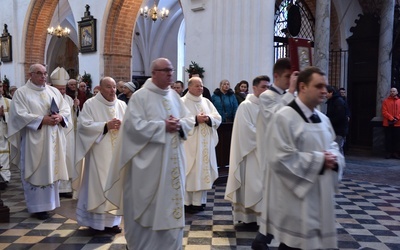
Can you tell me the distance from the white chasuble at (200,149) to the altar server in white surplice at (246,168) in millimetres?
837

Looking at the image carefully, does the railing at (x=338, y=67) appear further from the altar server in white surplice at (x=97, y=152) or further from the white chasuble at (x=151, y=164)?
the white chasuble at (x=151, y=164)

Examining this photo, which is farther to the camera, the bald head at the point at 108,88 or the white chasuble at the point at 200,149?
the white chasuble at the point at 200,149

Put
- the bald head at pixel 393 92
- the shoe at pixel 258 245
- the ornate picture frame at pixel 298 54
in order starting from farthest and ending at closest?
the bald head at pixel 393 92
the shoe at pixel 258 245
the ornate picture frame at pixel 298 54

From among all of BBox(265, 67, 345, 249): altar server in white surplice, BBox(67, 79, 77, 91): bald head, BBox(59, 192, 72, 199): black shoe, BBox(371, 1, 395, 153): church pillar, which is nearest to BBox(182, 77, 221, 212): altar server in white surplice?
BBox(59, 192, 72, 199): black shoe

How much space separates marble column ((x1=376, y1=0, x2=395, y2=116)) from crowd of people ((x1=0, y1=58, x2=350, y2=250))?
7.24 meters

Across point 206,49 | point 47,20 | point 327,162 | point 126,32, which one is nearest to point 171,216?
point 327,162

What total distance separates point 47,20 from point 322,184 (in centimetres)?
1632

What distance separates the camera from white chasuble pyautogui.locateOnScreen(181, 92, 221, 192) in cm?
581

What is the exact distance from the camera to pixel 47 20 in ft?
55.2

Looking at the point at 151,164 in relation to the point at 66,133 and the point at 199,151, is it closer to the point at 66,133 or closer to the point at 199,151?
the point at 199,151

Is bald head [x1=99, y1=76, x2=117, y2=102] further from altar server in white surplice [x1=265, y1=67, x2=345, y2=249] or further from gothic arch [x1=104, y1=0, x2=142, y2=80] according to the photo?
gothic arch [x1=104, y1=0, x2=142, y2=80]

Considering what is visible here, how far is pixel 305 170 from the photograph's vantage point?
260cm

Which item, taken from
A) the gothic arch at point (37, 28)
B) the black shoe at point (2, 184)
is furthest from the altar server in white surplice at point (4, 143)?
the gothic arch at point (37, 28)

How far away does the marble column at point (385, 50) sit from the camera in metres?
11.4
